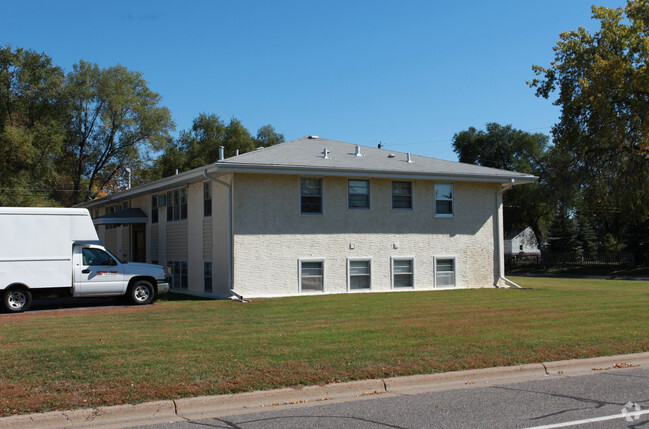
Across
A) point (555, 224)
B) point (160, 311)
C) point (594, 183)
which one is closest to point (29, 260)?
A: point (160, 311)

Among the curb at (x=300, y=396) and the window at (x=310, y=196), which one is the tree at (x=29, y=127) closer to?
the window at (x=310, y=196)

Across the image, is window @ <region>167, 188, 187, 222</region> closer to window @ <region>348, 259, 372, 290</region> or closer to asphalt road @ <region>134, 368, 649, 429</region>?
window @ <region>348, 259, 372, 290</region>

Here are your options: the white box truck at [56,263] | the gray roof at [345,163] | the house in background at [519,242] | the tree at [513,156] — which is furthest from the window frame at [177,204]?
the house in background at [519,242]

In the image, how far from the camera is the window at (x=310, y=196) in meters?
21.6

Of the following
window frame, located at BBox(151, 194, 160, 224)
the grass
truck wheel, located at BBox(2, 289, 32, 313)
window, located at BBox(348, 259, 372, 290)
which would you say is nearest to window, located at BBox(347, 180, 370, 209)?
window, located at BBox(348, 259, 372, 290)

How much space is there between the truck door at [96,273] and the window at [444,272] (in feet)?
38.2

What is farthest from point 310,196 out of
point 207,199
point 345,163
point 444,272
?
point 444,272

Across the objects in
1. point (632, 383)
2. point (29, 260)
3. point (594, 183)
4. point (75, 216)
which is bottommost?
point (632, 383)

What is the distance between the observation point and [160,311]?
53.5 ft

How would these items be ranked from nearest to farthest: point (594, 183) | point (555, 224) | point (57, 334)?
point (57, 334)
point (594, 183)
point (555, 224)

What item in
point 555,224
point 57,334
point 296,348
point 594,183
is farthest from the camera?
point 555,224

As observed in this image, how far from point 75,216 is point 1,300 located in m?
A: 2.89

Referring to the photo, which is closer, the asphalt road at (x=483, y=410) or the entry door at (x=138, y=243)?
the asphalt road at (x=483, y=410)

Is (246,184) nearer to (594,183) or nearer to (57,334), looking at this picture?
(57,334)
